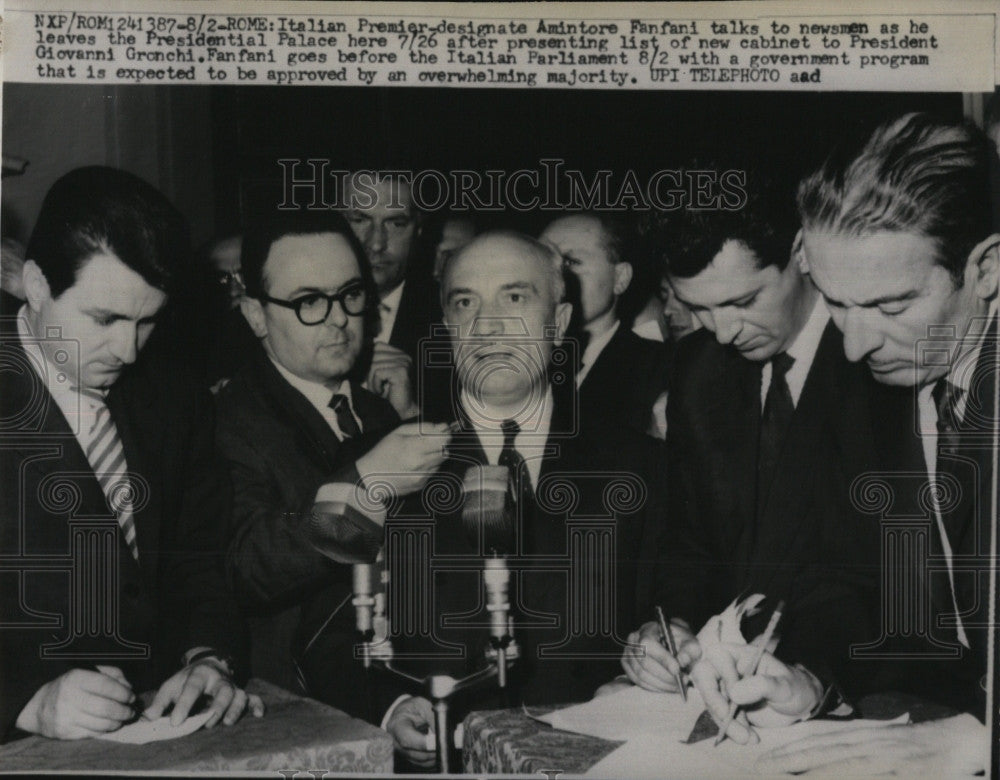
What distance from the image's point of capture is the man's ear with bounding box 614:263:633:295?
345 cm

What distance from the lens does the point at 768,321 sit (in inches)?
136

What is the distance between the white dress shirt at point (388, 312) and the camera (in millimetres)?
3439

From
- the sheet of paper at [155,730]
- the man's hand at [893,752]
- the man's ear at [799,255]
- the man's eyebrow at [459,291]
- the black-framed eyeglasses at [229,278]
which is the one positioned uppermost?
the man's ear at [799,255]

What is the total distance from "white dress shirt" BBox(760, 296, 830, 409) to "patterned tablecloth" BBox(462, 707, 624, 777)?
46.5 inches

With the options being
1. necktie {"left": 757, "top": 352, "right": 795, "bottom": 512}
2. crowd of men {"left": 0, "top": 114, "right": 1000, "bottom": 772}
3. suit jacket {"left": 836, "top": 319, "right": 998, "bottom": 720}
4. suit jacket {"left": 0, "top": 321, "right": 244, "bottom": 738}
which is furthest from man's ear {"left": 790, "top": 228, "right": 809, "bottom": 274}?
suit jacket {"left": 0, "top": 321, "right": 244, "bottom": 738}

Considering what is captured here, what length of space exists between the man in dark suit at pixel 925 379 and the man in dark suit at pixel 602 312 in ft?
1.93

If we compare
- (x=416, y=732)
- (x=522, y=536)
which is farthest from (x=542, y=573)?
(x=416, y=732)

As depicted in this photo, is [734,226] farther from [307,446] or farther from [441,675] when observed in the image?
[441,675]

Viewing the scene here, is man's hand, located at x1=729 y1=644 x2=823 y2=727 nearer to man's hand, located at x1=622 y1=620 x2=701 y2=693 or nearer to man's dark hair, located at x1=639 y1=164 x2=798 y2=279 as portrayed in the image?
man's hand, located at x1=622 y1=620 x2=701 y2=693

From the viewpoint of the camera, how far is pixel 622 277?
345cm

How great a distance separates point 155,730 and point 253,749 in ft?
1.04

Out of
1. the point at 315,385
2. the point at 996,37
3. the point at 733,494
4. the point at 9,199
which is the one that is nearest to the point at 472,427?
the point at 315,385

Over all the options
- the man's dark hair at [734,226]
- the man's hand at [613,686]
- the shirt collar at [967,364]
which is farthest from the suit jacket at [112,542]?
the shirt collar at [967,364]

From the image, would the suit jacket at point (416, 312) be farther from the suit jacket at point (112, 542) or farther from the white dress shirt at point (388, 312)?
the suit jacket at point (112, 542)
